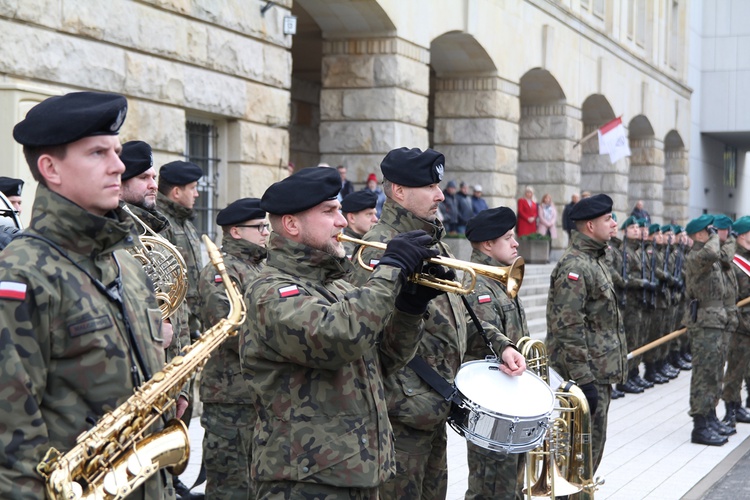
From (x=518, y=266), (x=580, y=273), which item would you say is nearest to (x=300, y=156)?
(x=580, y=273)

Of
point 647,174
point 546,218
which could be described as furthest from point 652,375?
point 647,174

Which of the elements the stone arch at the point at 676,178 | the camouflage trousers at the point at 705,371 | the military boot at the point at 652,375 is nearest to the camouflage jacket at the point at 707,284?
the camouflage trousers at the point at 705,371

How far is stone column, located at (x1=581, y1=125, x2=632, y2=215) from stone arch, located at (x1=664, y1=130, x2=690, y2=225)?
7.89 metres

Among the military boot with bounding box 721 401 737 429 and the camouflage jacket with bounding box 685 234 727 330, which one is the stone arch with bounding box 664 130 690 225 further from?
the camouflage jacket with bounding box 685 234 727 330

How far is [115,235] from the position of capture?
9.38ft

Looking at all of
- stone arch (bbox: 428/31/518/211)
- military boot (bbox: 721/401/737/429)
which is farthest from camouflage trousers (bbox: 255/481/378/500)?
stone arch (bbox: 428/31/518/211)

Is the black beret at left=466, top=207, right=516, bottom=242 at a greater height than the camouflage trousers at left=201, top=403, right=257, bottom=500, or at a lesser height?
greater

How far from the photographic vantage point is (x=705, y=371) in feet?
34.3

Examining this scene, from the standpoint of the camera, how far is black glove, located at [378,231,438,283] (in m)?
3.77

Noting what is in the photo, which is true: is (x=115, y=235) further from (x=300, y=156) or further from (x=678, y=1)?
(x=678, y=1)

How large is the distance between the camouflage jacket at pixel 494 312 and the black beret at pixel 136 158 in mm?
2076

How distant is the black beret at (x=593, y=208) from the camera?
7793 millimetres

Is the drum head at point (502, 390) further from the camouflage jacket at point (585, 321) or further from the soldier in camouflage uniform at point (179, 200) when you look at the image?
the soldier in camouflage uniform at point (179, 200)

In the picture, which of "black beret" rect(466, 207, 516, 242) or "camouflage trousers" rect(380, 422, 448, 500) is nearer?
"camouflage trousers" rect(380, 422, 448, 500)
